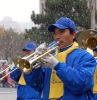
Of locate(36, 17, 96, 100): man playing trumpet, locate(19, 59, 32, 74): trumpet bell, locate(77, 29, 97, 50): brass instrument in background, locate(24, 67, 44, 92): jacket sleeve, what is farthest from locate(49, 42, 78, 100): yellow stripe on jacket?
locate(77, 29, 97, 50): brass instrument in background

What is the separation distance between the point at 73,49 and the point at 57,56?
0.19 meters

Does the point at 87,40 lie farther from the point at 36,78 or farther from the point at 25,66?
the point at 25,66

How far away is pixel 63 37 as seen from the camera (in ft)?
14.3

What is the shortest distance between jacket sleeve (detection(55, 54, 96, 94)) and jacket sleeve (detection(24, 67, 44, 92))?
458mm

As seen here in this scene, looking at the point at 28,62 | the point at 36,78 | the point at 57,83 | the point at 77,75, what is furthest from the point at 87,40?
the point at 28,62

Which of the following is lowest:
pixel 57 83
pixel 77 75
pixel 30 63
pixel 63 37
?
pixel 57 83

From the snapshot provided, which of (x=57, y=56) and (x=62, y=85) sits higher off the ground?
(x=57, y=56)

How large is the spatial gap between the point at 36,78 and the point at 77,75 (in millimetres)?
632

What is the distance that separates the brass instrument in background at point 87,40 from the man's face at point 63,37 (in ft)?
7.98

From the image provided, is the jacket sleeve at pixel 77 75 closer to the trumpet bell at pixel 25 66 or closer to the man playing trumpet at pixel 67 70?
the man playing trumpet at pixel 67 70

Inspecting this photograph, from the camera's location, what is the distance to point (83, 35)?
22.9ft

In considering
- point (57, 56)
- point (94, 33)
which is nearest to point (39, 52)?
point (57, 56)

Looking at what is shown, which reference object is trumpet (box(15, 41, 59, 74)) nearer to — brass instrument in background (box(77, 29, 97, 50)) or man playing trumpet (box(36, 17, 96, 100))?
man playing trumpet (box(36, 17, 96, 100))

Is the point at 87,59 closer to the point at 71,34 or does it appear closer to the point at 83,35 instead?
the point at 71,34
